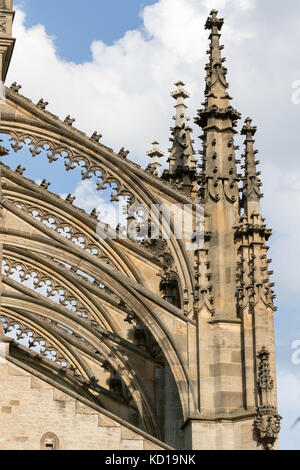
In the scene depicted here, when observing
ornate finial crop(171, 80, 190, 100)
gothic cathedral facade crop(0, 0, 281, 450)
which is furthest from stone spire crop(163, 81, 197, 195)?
gothic cathedral facade crop(0, 0, 281, 450)

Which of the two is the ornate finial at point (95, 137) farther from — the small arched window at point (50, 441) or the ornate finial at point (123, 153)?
the small arched window at point (50, 441)

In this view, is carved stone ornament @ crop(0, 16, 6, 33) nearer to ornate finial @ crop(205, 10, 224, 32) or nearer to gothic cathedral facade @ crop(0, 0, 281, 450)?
gothic cathedral facade @ crop(0, 0, 281, 450)

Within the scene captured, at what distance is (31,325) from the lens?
30203 millimetres

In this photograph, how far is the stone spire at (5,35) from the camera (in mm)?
26938

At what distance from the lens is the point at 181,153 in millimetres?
34406

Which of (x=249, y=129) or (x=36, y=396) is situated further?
(x=249, y=129)

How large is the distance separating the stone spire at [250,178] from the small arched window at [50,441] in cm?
674

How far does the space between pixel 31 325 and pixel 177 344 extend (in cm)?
452

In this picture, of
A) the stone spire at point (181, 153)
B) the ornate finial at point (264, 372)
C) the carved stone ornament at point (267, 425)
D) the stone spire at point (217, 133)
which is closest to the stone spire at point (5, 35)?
the stone spire at point (217, 133)

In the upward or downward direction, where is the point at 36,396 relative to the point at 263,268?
downward

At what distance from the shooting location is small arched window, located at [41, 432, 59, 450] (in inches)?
893

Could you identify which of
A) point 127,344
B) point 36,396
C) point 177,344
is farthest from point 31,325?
point 36,396
